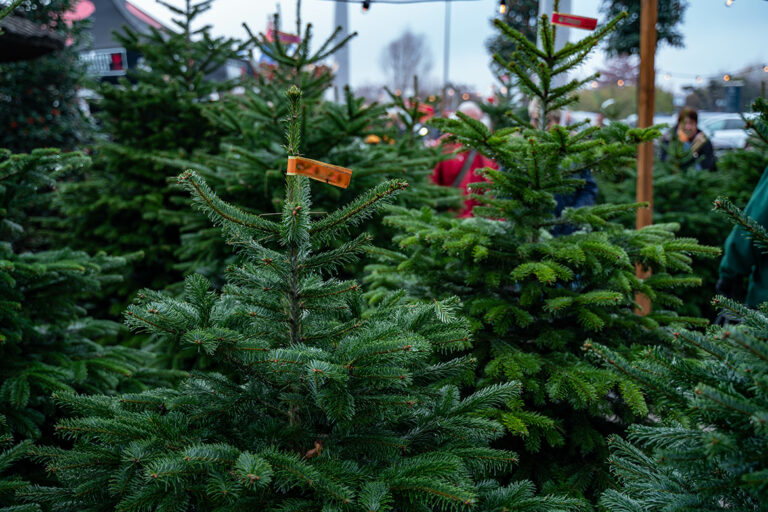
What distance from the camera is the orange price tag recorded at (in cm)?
170

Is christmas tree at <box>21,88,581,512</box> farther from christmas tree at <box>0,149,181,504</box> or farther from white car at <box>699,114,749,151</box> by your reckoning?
white car at <box>699,114,749,151</box>

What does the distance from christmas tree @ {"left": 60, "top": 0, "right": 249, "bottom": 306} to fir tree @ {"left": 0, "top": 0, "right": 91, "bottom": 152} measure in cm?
387

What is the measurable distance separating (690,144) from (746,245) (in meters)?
6.25

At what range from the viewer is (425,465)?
62.5 inches

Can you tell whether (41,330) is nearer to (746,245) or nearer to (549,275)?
(549,275)

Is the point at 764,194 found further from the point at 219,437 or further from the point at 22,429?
the point at 22,429

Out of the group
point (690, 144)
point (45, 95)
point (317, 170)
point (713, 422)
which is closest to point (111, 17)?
point (45, 95)

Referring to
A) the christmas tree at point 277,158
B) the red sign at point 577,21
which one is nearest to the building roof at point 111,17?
the christmas tree at point 277,158

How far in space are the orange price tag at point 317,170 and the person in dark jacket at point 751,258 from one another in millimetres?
2357

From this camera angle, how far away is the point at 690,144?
8453 mm

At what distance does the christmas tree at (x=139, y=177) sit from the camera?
5.20 m

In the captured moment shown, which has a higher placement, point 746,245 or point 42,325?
point 746,245

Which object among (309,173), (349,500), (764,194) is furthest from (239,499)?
(764,194)

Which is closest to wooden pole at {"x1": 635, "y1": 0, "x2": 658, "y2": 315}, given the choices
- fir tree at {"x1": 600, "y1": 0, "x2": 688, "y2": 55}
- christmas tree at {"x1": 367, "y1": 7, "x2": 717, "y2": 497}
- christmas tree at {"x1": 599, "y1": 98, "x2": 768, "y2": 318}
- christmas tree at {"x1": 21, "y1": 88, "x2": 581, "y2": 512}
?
christmas tree at {"x1": 367, "y1": 7, "x2": 717, "y2": 497}
